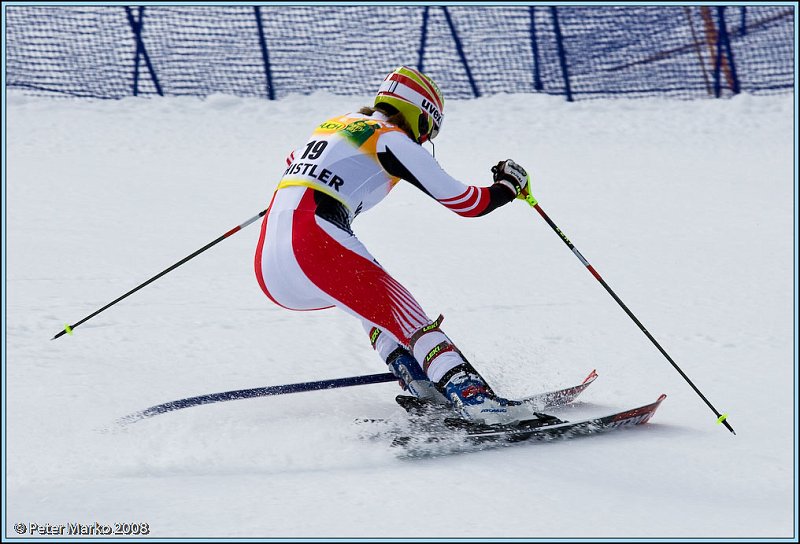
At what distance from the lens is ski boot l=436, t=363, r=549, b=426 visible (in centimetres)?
372

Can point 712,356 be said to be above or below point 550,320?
below

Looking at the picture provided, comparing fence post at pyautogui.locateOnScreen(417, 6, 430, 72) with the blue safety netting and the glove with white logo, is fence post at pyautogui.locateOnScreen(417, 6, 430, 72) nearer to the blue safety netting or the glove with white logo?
the blue safety netting

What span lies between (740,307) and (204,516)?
13.7 ft

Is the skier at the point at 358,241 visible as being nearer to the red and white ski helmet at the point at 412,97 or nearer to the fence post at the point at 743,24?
the red and white ski helmet at the point at 412,97

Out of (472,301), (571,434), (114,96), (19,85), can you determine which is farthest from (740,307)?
(19,85)

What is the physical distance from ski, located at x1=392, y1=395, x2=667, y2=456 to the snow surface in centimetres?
8

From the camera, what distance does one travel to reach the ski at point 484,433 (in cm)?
358

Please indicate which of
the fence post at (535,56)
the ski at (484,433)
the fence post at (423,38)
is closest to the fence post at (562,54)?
the fence post at (535,56)

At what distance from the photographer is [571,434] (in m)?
3.81

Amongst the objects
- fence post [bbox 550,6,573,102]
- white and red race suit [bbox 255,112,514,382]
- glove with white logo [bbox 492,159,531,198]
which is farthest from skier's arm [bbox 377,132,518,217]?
fence post [bbox 550,6,573,102]

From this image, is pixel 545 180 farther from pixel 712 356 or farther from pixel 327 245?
pixel 327 245

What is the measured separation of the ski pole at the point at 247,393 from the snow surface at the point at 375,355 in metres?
0.06

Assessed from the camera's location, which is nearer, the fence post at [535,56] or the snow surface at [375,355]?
the snow surface at [375,355]

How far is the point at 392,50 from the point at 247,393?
11034 millimetres
